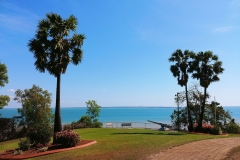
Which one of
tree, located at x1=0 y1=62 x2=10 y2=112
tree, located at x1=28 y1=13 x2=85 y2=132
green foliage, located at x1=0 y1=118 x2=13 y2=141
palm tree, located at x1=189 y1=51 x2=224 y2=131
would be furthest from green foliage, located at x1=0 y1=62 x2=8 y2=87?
palm tree, located at x1=189 y1=51 x2=224 y2=131

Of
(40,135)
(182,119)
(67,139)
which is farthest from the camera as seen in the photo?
(182,119)

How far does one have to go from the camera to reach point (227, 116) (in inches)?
1180

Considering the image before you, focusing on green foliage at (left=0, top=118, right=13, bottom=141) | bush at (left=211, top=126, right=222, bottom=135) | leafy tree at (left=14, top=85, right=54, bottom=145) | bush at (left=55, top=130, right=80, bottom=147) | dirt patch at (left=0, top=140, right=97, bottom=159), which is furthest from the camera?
leafy tree at (left=14, top=85, right=54, bottom=145)

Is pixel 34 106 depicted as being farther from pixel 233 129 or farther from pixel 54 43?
pixel 233 129

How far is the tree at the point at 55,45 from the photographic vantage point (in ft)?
46.6

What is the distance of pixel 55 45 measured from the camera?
14.0m

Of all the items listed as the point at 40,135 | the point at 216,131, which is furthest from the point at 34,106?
the point at 216,131

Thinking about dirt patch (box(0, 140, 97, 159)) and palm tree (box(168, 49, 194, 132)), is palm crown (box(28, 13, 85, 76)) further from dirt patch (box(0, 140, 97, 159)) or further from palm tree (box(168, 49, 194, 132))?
palm tree (box(168, 49, 194, 132))

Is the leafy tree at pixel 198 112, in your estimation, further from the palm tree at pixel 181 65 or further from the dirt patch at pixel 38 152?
the dirt patch at pixel 38 152

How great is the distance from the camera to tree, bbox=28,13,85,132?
14211mm

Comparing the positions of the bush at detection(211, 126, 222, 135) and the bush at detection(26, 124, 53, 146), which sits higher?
the bush at detection(26, 124, 53, 146)

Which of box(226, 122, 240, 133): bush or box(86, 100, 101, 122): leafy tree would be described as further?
box(86, 100, 101, 122): leafy tree

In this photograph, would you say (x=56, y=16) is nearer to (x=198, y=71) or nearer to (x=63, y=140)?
(x=63, y=140)

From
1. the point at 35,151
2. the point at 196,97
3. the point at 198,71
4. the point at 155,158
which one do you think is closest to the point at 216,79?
the point at 198,71
